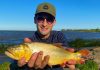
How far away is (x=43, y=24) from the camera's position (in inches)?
258

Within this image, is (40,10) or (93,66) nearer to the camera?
(40,10)

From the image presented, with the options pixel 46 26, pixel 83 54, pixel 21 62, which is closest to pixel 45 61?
pixel 21 62

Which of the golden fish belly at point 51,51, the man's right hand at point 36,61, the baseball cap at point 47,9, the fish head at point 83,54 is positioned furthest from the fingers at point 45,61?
the baseball cap at point 47,9

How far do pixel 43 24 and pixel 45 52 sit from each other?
93cm

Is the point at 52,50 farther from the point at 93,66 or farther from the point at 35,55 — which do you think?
the point at 93,66

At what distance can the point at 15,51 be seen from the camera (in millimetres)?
5758

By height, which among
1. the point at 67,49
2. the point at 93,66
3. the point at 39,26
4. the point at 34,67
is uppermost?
the point at 39,26

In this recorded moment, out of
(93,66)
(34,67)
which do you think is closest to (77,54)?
(34,67)

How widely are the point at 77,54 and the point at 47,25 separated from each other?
3.41 feet

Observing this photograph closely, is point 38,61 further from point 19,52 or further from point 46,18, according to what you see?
point 46,18

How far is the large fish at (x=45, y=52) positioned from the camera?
18.8 ft

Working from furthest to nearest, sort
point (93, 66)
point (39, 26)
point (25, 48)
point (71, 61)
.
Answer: point (93, 66), point (39, 26), point (71, 61), point (25, 48)

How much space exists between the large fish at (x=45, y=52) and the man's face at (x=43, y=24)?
73 centimetres

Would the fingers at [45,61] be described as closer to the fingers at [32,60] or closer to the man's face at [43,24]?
the fingers at [32,60]
